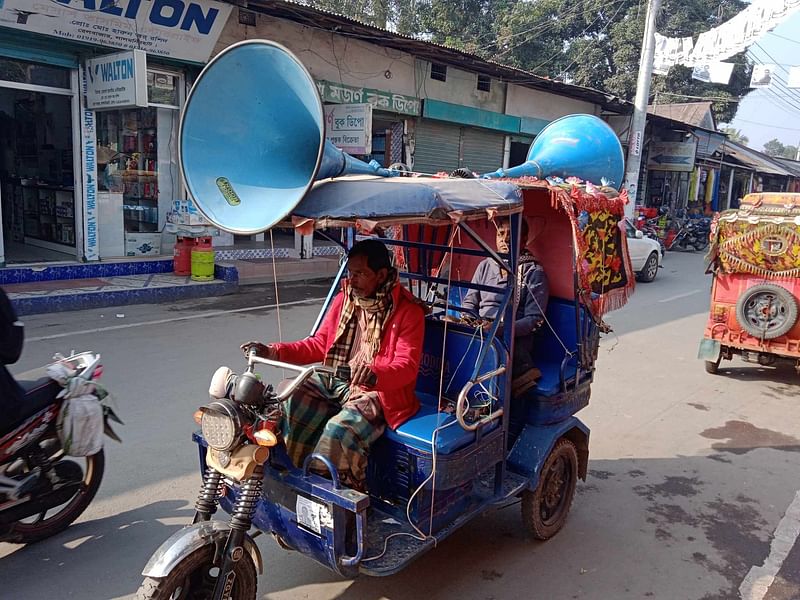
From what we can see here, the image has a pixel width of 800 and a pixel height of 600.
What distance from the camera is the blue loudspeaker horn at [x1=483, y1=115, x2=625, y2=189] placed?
13.2 feet

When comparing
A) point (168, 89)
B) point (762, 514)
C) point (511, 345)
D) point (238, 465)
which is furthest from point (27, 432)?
Result: point (168, 89)

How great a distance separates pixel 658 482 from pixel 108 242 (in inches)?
372

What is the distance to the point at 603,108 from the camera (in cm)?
2128

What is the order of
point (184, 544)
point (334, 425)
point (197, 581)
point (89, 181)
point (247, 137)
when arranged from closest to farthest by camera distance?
point (184, 544)
point (197, 581)
point (247, 137)
point (334, 425)
point (89, 181)

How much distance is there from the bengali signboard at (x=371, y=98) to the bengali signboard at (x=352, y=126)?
54 cm

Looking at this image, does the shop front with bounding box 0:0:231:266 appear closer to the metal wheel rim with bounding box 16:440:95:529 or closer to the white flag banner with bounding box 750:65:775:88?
the metal wheel rim with bounding box 16:440:95:529

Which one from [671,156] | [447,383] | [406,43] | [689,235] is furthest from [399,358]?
[671,156]

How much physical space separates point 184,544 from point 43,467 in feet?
4.59

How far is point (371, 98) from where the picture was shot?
14047 millimetres

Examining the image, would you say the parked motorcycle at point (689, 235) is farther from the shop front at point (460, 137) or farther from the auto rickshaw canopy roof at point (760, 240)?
the auto rickshaw canopy roof at point (760, 240)

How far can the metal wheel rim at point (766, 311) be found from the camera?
263 inches

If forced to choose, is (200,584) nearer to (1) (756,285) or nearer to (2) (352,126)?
(1) (756,285)

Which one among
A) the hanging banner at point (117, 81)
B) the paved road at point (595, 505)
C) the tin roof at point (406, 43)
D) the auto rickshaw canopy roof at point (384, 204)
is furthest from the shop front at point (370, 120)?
the auto rickshaw canopy roof at point (384, 204)

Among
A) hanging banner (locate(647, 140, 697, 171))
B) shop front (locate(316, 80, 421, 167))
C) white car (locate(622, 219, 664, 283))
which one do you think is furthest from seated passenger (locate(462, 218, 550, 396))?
hanging banner (locate(647, 140, 697, 171))
